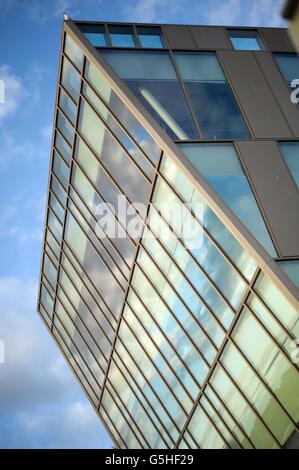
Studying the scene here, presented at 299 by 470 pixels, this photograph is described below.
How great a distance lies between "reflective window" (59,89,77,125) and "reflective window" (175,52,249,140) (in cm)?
438

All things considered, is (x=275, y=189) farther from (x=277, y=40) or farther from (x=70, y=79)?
(x=70, y=79)

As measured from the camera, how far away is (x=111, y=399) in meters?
23.8

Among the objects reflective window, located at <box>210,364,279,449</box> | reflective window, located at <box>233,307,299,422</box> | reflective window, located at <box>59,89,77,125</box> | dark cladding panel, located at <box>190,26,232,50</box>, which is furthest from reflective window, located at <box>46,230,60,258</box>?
reflective window, located at <box>233,307,299,422</box>

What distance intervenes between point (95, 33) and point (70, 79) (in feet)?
6.36

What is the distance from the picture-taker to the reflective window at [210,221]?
1274 cm

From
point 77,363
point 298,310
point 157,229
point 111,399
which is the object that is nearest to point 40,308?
point 77,363

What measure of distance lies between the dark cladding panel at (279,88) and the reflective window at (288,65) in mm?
237

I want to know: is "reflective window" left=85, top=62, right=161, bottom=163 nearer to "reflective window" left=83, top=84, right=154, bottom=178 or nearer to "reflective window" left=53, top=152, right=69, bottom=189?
"reflective window" left=83, top=84, right=154, bottom=178

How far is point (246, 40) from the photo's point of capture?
1823 cm

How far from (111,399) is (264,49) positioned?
1725 centimetres

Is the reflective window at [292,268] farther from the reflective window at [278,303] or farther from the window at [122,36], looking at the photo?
the window at [122,36]

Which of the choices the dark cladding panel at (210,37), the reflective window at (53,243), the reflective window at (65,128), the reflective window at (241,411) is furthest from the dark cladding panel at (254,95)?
the reflective window at (53,243)

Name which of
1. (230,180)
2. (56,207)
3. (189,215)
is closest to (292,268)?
(230,180)

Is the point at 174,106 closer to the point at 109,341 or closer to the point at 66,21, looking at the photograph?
the point at 66,21
